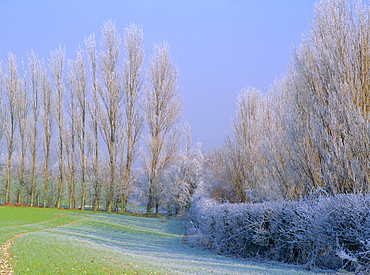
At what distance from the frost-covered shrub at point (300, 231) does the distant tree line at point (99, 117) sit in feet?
54.0

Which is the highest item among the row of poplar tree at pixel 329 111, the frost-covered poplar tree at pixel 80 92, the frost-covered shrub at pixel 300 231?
the frost-covered poplar tree at pixel 80 92

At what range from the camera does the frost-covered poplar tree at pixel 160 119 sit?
28.4 meters

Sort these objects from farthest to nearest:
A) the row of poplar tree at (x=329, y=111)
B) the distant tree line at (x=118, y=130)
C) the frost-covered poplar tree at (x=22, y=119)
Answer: the frost-covered poplar tree at (x=22, y=119)
the distant tree line at (x=118, y=130)
the row of poplar tree at (x=329, y=111)

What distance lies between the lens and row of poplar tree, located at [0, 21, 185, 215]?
28.1 metres

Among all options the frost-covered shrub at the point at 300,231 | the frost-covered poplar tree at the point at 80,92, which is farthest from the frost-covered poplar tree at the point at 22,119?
the frost-covered shrub at the point at 300,231

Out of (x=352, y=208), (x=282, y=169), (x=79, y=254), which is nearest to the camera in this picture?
(x=352, y=208)

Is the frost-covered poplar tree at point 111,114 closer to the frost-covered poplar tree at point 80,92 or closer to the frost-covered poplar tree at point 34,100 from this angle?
the frost-covered poplar tree at point 80,92

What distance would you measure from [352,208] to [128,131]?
23.1 meters

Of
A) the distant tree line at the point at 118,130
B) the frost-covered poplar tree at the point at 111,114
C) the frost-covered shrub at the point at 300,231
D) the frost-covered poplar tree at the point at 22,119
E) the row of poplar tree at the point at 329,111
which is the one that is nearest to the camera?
the frost-covered shrub at the point at 300,231

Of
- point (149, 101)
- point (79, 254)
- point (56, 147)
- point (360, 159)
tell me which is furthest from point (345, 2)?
point (56, 147)

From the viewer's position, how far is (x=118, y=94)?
28.0 m

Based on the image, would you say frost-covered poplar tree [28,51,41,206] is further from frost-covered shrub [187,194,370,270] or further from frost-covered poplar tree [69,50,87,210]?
frost-covered shrub [187,194,370,270]

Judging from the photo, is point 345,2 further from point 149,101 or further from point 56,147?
point 56,147

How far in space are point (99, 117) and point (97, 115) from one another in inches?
9.7
